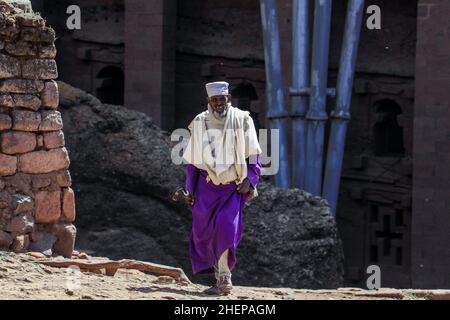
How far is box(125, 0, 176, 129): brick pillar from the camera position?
1964cm

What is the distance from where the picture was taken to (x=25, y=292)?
954 centimetres

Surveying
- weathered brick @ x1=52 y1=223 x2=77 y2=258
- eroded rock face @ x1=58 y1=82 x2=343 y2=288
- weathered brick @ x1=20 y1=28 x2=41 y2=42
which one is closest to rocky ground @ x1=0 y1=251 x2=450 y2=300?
weathered brick @ x1=52 y1=223 x2=77 y2=258

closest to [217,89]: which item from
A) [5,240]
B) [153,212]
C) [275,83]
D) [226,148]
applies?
[226,148]

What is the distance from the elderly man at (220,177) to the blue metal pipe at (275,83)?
7227 millimetres

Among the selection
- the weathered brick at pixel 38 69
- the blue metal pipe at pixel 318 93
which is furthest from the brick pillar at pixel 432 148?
the weathered brick at pixel 38 69

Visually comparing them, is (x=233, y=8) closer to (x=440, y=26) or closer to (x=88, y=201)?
(x=440, y=26)

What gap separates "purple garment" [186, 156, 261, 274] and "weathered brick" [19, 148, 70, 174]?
1.27 meters

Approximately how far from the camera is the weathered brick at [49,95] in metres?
10.9

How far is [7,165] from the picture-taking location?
10.7 m

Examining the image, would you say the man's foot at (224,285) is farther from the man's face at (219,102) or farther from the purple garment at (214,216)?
the man's face at (219,102)

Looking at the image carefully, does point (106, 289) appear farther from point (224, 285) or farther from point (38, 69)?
point (38, 69)

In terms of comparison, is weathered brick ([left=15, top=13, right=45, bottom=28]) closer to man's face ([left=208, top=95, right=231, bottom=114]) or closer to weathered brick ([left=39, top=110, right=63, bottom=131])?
weathered brick ([left=39, top=110, right=63, bottom=131])
